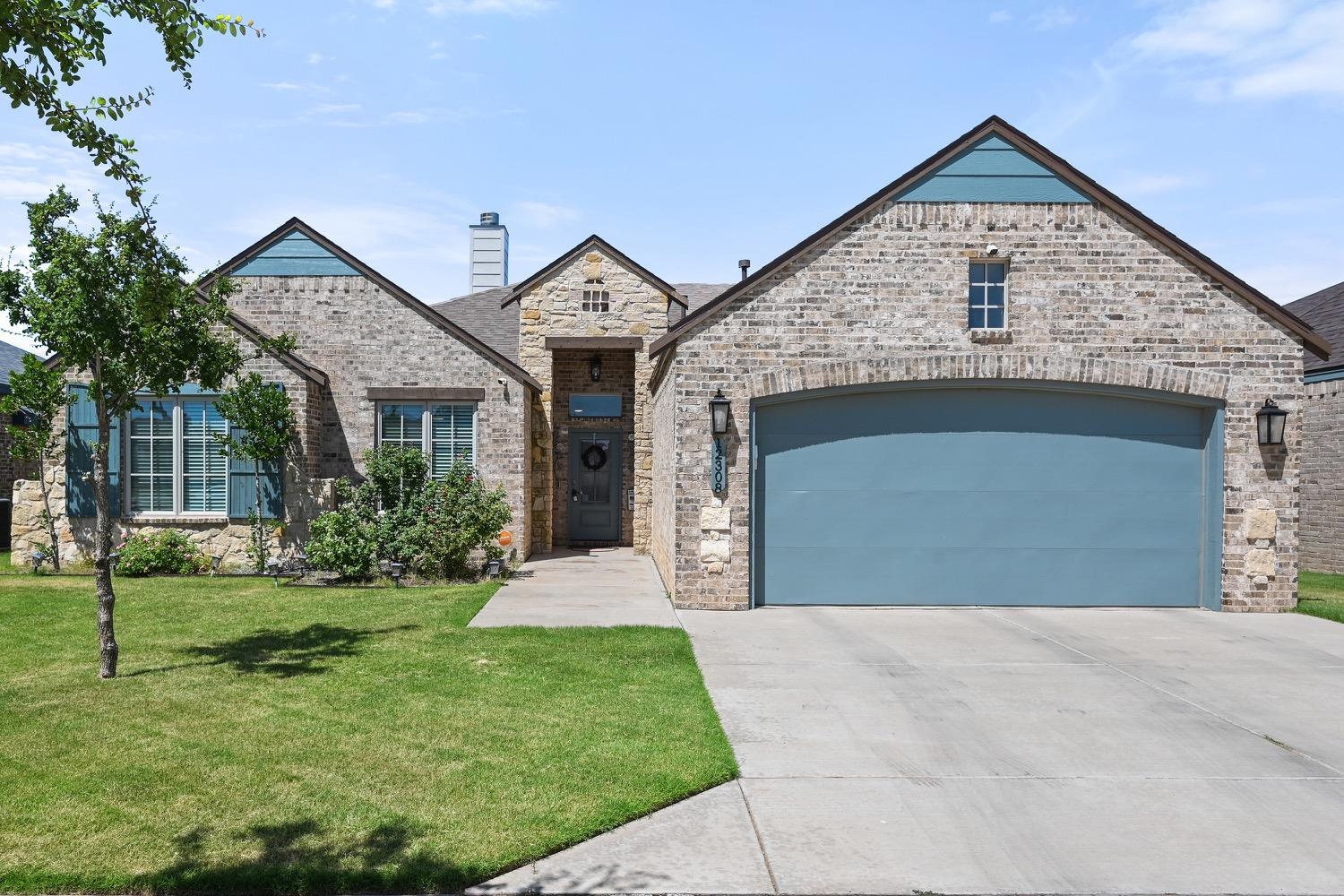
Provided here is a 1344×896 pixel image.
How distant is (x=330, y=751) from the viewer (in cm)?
541

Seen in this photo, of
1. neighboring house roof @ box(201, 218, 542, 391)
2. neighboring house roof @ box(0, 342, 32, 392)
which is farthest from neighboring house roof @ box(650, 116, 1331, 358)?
neighboring house roof @ box(0, 342, 32, 392)

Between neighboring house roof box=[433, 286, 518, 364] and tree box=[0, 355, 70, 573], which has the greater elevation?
neighboring house roof box=[433, 286, 518, 364]

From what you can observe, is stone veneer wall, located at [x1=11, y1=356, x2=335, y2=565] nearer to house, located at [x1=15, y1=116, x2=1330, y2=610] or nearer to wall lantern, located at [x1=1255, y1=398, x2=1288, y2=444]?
house, located at [x1=15, y1=116, x2=1330, y2=610]

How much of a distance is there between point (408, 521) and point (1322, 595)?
13.5m

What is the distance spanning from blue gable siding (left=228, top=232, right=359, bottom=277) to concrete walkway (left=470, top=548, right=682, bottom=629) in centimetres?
611

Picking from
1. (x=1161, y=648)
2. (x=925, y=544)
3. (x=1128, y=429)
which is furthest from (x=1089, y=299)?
(x=1161, y=648)

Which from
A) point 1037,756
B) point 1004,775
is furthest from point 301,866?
point 1037,756

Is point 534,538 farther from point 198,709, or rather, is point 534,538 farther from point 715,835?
point 715,835

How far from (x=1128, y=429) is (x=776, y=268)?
4991mm

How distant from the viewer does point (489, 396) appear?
1479 cm

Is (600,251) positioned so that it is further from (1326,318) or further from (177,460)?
(1326,318)

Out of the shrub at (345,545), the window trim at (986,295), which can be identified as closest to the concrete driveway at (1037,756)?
the window trim at (986,295)

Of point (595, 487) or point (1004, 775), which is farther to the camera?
point (595, 487)

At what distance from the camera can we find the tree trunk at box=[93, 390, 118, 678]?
7.23 m
